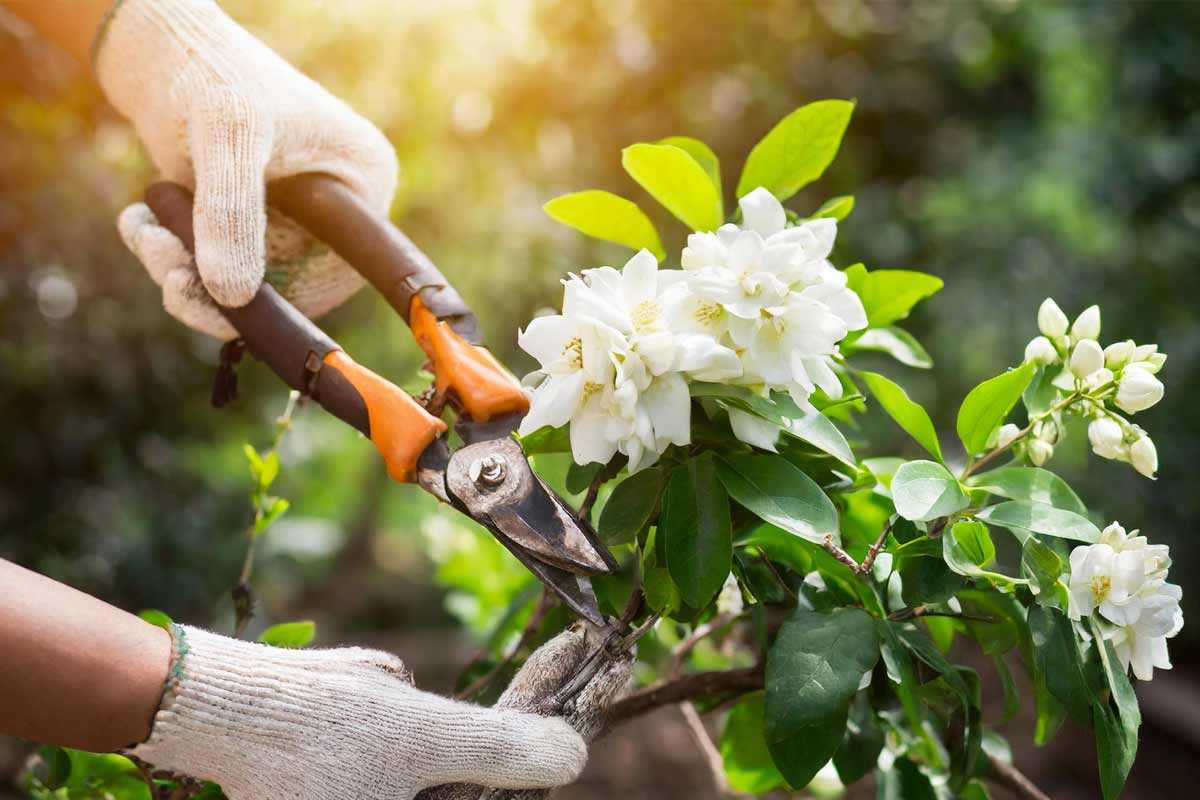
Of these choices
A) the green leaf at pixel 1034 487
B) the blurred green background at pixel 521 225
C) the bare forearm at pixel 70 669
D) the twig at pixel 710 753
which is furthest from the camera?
the blurred green background at pixel 521 225

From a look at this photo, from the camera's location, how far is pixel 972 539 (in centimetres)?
62

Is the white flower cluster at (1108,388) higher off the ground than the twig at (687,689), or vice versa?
the white flower cluster at (1108,388)

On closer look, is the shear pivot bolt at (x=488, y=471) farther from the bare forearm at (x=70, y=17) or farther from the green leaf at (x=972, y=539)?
the bare forearm at (x=70, y=17)

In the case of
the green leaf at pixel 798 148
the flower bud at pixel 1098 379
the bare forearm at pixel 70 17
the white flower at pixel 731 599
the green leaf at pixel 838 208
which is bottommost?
the white flower at pixel 731 599

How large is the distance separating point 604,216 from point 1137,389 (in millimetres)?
398

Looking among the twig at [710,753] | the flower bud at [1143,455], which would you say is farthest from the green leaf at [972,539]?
the twig at [710,753]

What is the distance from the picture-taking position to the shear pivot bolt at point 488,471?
685 mm

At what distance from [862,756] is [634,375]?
1.27 feet

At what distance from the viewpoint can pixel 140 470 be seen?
2.12 meters

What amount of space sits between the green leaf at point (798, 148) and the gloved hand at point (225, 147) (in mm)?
427

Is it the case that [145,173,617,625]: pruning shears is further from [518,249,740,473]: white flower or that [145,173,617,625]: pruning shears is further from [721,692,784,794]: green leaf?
[721,692,784,794]: green leaf

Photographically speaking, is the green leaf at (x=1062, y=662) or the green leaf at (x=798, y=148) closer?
the green leaf at (x=1062, y=662)

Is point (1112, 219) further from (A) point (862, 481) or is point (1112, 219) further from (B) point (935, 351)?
(A) point (862, 481)

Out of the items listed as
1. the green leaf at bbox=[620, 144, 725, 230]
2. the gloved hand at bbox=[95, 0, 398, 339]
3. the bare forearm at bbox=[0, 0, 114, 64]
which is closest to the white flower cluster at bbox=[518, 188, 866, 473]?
the green leaf at bbox=[620, 144, 725, 230]
